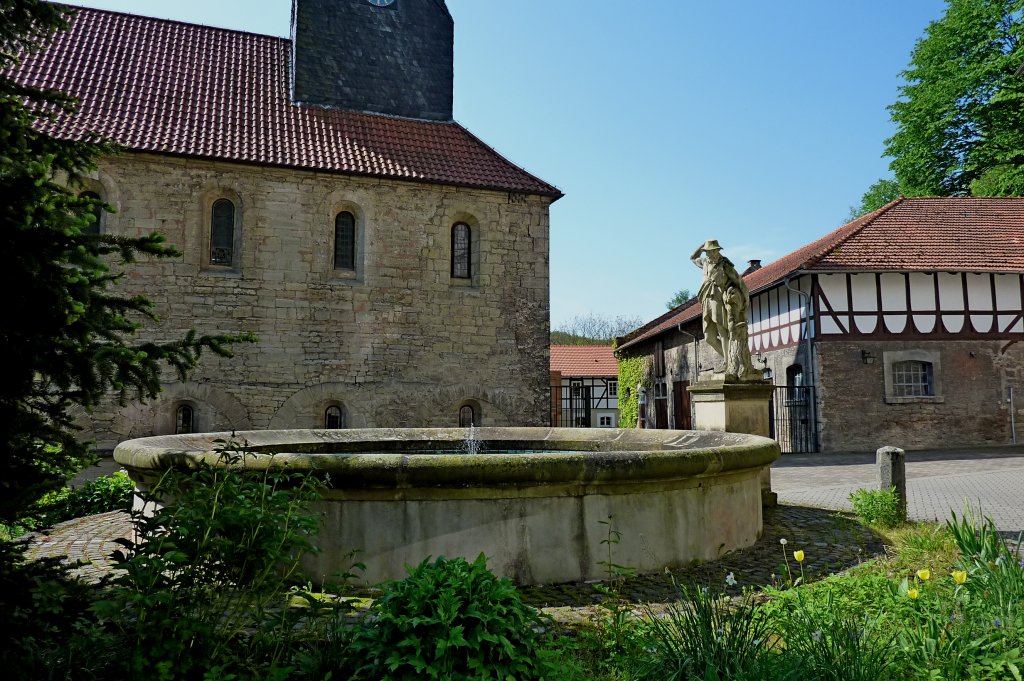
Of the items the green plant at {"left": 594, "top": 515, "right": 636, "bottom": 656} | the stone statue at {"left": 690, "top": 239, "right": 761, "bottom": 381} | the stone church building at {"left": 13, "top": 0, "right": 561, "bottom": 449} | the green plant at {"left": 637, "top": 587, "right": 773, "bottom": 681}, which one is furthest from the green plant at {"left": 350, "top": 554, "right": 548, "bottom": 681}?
the stone church building at {"left": 13, "top": 0, "right": 561, "bottom": 449}

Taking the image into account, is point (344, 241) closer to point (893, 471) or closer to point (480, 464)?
point (893, 471)

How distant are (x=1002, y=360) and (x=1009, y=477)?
8.32 metres

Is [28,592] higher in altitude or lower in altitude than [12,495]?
lower

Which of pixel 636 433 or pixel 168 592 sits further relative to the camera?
pixel 636 433

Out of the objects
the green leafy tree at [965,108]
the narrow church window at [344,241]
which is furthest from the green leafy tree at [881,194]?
the narrow church window at [344,241]

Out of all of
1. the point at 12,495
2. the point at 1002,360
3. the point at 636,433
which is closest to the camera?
the point at 12,495

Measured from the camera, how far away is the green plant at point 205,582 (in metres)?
2.60

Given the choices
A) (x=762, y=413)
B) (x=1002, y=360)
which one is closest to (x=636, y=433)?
(x=762, y=413)

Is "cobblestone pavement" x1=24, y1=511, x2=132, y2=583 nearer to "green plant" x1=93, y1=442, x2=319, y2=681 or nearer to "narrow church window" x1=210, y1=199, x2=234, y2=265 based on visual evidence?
"green plant" x1=93, y1=442, x2=319, y2=681

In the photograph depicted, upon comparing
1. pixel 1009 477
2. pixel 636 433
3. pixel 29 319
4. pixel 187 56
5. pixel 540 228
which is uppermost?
pixel 187 56

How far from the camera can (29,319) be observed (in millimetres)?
3051

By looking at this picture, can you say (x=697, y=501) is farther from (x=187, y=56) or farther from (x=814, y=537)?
(x=187, y=56)

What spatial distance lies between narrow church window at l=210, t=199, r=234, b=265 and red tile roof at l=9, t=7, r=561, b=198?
1.12m

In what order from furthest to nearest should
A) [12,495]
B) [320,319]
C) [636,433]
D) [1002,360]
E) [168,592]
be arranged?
[1002,360], [320,319], [636,433], [12,495], [168,592]
